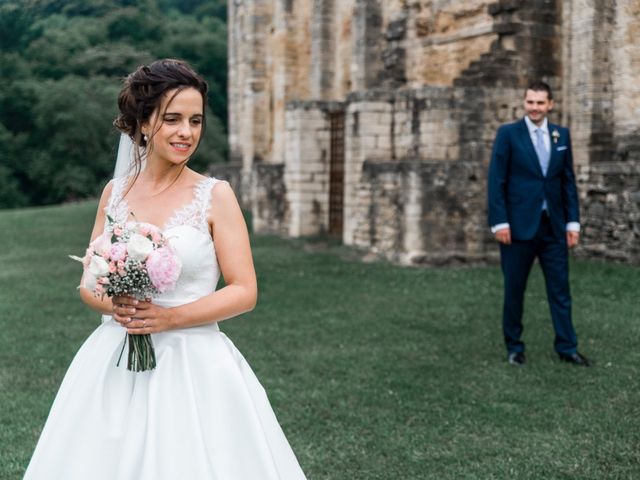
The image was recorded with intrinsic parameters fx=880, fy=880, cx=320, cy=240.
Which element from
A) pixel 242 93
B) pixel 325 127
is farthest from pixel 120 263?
pixel 242 93

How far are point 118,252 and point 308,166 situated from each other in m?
15.2

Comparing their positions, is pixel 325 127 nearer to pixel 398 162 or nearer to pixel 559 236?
pixel 398 162

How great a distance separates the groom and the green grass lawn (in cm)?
51

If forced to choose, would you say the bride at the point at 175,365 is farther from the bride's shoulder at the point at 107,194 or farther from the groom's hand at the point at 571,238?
the groom's hand at the point at 571,238

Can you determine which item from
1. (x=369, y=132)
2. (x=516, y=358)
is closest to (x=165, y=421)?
(x=516, y=358)

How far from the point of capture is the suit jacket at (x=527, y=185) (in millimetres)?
7156

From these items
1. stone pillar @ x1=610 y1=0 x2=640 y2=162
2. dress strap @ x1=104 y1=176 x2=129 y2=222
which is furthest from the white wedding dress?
stone pillar @ x1=610 y1=0 x2=640 y2=162

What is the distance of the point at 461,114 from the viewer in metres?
A: 14.2

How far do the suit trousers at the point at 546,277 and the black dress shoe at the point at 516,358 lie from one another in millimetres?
42

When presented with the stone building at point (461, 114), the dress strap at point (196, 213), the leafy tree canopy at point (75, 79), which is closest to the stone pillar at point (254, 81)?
the stone building at point (461, 114)

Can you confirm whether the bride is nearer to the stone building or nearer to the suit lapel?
the suit lapel

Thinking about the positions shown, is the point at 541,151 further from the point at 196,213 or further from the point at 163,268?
the point at 163,268

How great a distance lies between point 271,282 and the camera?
495 inches

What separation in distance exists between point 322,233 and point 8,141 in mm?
27636
